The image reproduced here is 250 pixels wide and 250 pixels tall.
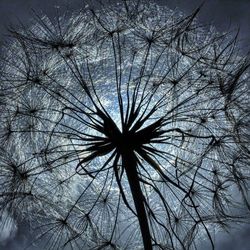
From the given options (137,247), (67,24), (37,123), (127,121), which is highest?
(67,24)

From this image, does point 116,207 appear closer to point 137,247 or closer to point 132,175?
point 137,247

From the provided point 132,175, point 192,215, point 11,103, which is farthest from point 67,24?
point 192,215

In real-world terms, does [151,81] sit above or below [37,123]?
above

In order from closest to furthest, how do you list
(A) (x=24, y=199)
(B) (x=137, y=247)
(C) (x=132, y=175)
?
(C) (x=132, y=175)
(A) (x=24, y=199)
(B) (x=137, y=247)

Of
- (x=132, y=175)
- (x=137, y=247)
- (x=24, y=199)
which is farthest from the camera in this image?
(x=137, y=247)

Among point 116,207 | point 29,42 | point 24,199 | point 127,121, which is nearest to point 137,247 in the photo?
point 116,207

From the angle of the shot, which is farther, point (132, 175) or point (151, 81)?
point (151, 81)

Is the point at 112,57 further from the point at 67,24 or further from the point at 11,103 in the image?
the point at 11,103
